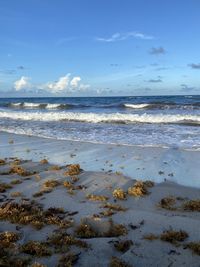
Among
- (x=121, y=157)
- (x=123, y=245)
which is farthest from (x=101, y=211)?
(x=121, y=157)

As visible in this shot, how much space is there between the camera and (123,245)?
13.0ft

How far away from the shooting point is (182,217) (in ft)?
16.0

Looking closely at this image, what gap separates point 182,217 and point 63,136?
31.1ft

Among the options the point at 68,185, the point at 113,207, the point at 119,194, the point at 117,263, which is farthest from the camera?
the point at 68,185

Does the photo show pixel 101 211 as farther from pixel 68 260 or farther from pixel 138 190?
pixel 68 260

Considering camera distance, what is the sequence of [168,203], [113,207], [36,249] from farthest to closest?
[168,203]
[113,207]
[36,249]

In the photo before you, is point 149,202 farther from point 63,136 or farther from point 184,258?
point 63,136

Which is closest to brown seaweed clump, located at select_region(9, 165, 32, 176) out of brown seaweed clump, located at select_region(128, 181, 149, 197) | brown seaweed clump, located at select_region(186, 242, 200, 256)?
brown seaweed clump, located at select_region(128, 181, 149, 197)

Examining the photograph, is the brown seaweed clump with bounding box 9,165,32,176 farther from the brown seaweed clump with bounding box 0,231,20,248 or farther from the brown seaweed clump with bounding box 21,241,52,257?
the brown seaweed clump with bounding box 21,241,52,257

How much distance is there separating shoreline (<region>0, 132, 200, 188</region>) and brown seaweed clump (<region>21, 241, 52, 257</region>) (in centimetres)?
351

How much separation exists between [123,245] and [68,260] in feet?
2.20

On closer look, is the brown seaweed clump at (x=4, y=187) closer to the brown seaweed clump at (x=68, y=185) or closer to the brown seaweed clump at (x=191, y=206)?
the brown seaweed clump at (x=68, y=185)

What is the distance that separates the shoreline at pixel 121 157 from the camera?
296 inches

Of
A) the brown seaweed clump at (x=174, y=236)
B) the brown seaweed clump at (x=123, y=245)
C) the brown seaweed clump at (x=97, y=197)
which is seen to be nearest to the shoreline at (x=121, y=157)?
the brown seaweed clump at (x=97, y=197)
